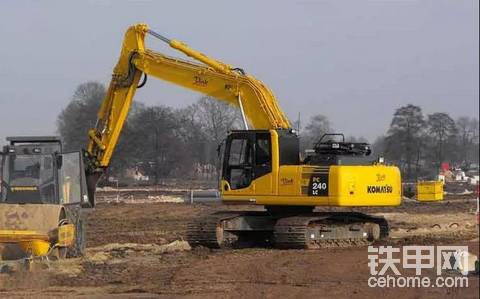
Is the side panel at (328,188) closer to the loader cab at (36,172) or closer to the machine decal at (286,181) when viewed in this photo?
the machine decal at (286,181)

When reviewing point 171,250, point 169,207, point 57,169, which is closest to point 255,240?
point 171,250

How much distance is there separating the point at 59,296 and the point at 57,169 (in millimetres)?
4892

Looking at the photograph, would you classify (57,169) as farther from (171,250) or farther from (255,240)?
(255,240)

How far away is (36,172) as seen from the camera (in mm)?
15133

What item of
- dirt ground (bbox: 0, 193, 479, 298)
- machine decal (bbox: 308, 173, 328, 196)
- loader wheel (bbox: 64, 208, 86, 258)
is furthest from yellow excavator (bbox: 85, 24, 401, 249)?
loader wheel (bbox: 64, 208, 86, 258)

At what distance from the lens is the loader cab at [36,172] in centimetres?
1498

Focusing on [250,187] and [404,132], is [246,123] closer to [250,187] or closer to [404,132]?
[250,187]

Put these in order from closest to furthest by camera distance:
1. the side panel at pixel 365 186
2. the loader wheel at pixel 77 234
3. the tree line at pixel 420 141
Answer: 1. the loader wheel at pixel 77 234
2. the side panel at pixel 365 186
3. the tree line at pixel 420 141

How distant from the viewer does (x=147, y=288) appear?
36.6 ft

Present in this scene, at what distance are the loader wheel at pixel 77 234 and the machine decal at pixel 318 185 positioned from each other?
502cm

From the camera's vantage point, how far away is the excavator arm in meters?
17.8

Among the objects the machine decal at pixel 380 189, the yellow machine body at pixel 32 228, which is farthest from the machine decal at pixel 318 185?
the yellow machine body at pixel 32 228

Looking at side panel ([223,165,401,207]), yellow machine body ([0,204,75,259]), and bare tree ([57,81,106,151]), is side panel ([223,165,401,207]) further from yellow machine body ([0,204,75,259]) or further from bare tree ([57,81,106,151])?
bare tree ([57,81,106,151])

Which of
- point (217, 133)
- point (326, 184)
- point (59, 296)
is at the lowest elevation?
point (59, 296)
